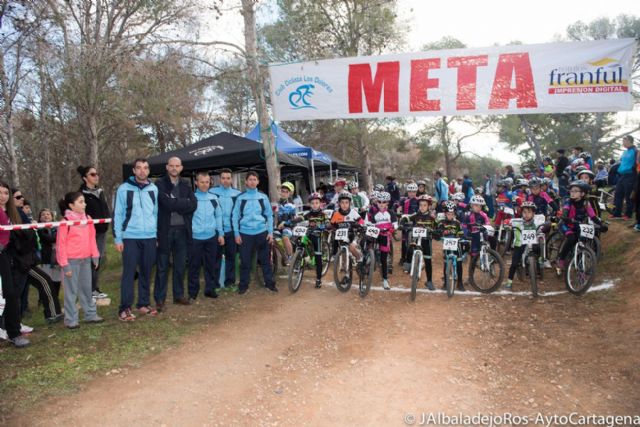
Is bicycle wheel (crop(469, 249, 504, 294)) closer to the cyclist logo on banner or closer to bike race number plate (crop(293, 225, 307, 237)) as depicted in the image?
bike race number plate (crop(293, 225, 307, 237))

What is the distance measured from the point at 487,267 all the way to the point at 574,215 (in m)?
1.69

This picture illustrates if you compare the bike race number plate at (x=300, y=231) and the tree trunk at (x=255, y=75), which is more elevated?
the tree trunk at (x=255, y=75)

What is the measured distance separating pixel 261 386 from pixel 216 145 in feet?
26.4

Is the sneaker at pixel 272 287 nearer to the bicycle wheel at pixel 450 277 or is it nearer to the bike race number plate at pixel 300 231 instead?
the bike race number plate at pixel 300 231

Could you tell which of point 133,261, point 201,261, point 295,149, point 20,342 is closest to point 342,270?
→ point 201,261

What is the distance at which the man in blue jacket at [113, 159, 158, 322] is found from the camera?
17.9 feet

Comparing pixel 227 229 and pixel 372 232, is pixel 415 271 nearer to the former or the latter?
pixel 372 232

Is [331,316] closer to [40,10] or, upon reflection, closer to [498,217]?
[498,217]

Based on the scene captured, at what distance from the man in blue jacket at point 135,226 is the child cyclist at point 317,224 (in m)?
→ 2.84

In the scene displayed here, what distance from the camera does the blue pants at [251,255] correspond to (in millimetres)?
6938

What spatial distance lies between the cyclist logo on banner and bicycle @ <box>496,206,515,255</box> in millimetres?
4720

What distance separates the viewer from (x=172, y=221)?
20.0 feet

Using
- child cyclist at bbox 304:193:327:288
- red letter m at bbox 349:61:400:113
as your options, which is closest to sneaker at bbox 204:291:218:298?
child cyclist at bbox 304:193:327:288

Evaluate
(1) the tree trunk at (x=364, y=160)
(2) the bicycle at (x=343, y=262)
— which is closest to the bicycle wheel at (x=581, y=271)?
(2) the bicycle at (x=343, y=262)
